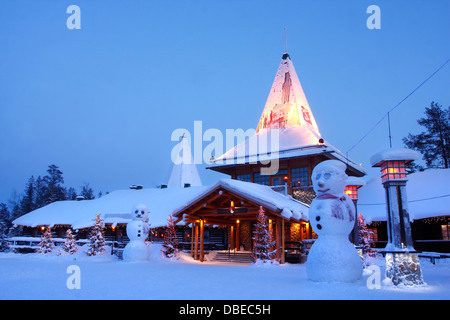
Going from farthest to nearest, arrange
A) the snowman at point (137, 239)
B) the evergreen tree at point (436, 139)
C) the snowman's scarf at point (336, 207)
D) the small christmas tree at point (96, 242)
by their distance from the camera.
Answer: the evergreen tree at point (436, 139)
the small christmas tree at point (96, 242)
the snowman at point (137, 239)
the snowman's scarf at point (336, 207)

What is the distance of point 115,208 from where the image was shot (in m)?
24.8

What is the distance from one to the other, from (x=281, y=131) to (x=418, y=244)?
415 inches

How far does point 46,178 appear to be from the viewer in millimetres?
48812

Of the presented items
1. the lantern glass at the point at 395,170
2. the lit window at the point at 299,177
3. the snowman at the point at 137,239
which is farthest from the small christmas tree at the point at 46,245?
the lantern glass at the point at 395,170

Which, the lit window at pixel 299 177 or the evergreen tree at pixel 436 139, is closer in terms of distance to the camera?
the lit window at pixel 299 177

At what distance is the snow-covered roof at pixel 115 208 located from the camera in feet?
74.5

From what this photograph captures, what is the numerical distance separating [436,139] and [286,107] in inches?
605

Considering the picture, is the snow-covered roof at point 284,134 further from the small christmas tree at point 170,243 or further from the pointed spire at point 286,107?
the small christmas tree at point 170,243

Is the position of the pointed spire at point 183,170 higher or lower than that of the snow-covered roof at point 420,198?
higher

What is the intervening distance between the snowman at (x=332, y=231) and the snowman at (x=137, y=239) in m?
9.41

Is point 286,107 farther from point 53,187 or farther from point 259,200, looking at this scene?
point 53,187

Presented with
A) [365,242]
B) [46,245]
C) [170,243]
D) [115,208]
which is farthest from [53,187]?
[365,242]
